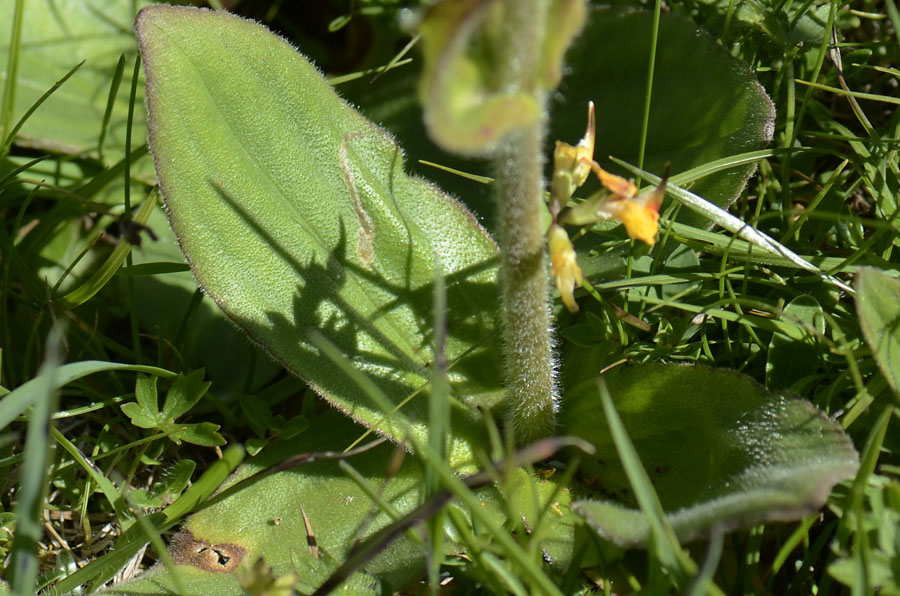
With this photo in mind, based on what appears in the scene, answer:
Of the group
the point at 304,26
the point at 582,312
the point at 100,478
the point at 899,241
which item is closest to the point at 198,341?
the point at 100,478

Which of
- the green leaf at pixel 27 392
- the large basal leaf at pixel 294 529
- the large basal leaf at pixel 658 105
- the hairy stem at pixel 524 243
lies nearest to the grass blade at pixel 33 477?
the green leaf at pixel 27 392

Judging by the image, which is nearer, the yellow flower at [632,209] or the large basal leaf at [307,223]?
the yellow flower at [632,209]

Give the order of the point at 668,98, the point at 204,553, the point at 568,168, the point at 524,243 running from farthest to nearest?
the point at 668,98 < the point at 204,553 < the point at 568,168 < the point at 524,243

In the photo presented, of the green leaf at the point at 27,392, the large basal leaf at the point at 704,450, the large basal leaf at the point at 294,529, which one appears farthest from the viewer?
the large basal leaf at the point at 294,529

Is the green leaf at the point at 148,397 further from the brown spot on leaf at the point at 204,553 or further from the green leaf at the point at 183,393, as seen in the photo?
the brown spot on leaf at the point at 204,553

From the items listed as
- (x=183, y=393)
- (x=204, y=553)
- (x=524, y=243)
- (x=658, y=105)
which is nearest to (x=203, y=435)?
(x=183, y=393)

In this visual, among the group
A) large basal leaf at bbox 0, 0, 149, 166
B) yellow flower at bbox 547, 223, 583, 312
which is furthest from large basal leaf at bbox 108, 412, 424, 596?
large basal leaf at bbox 0, 0, 149, 166

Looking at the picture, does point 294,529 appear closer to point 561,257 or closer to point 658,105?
point 561,257


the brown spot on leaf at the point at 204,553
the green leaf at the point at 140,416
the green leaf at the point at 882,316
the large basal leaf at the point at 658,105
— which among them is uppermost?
the large basal leaf at the point at 658,105
